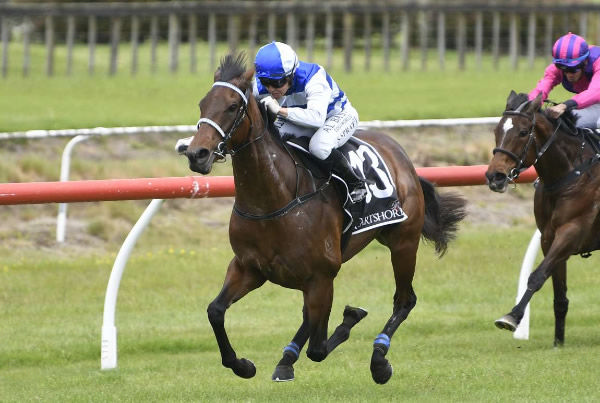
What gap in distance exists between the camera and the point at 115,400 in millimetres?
6023

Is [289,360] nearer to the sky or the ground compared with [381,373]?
nearer to the sky

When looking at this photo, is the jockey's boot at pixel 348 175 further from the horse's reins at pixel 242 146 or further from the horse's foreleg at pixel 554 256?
the horse's foreleg at pixel 554 256

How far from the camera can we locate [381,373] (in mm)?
6012

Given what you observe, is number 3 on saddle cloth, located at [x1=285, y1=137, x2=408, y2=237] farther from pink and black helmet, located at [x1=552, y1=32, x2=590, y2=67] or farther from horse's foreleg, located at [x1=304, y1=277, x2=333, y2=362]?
pink and black helmet, located at [x1=552, y1=32, x2=590, y2=67]

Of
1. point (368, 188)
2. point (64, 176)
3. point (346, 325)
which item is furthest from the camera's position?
point (64, 176)

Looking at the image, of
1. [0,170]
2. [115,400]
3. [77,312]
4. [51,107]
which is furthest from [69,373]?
[51,107]

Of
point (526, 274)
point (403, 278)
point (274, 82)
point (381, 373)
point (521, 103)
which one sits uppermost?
point (274, 82)

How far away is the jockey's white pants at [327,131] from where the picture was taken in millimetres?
5875

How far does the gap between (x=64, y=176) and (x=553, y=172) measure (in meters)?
4.05

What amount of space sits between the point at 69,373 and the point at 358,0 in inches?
598

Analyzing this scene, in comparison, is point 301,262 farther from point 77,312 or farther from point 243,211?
point 77,312

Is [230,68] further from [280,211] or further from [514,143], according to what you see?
[514,143]

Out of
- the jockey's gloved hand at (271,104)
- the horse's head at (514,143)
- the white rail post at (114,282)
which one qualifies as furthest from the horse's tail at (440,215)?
the jockey's gloved hand at (271,104)

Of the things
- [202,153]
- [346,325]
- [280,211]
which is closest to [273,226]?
[280,211]
